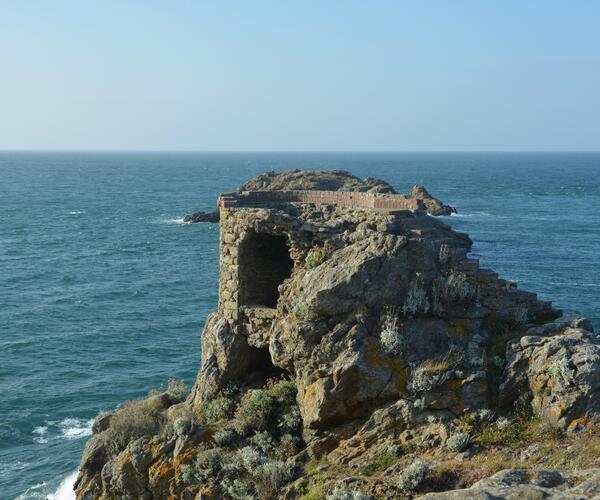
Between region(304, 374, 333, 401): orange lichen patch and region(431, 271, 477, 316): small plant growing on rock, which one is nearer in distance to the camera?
region(304, 374, 333, 401): orange lichen patch

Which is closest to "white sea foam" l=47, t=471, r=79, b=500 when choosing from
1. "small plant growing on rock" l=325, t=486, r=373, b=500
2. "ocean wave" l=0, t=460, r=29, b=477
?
"ocean wave" l=0, t=460, r=29, b=477

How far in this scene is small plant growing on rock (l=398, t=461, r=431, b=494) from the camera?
41.9 ft

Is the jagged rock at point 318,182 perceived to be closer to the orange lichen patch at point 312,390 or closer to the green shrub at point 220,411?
the green shrub at point 220,411

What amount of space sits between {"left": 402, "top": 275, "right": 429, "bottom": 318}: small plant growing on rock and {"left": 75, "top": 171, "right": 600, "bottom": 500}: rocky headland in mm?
43

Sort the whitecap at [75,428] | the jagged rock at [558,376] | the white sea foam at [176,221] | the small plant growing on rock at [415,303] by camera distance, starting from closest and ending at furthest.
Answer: the jagged rock at [558,376] < the small plant growing on rock at [415,303] < the whitecap at [75,428] < the white sea foam at [176,221]

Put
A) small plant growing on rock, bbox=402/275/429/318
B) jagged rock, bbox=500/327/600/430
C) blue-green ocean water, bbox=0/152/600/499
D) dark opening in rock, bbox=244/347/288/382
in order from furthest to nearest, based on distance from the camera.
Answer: blue-green ocean water, bbox=0/152/600/499, dark opening in rock, bbox=244/347/288/382, small plant growing on rock, bbox=402/275/429/318, jagged rock, bbox=500/327/600/430

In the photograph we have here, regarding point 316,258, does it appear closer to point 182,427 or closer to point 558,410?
point 182,427

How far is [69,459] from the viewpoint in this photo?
27812 mm

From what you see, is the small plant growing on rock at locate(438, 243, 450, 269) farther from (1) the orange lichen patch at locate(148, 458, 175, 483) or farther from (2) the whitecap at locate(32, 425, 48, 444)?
(2) the whitecap at locate(32, 425, 48, 444)

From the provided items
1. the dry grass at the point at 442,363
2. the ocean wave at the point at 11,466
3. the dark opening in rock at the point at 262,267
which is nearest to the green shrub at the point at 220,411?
the dark opening in rock at the point at 262,267

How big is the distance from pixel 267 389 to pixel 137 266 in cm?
4786

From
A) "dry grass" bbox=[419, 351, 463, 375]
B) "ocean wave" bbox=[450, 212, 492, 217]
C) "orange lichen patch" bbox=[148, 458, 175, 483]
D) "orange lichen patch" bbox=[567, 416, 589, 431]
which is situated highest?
"dry grass" bbox=[419, 351, 463, 375]

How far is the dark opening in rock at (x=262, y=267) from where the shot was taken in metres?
19.5

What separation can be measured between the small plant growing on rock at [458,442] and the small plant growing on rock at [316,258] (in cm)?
559
